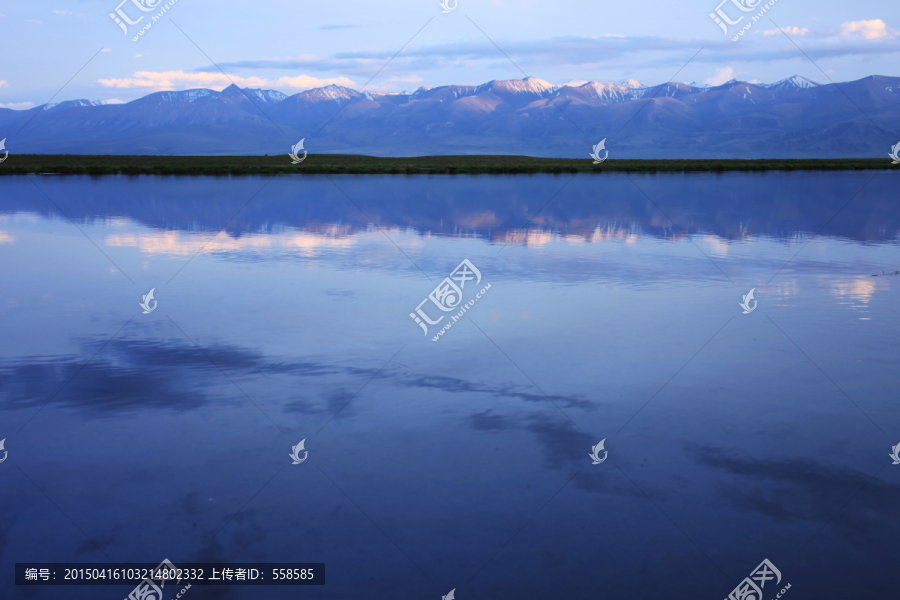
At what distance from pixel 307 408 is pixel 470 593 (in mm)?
3100

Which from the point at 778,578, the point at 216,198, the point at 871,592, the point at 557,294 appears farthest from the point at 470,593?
the point at 216,198

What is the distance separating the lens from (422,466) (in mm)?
5695

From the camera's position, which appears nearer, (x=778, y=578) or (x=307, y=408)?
(x=778, y=578)

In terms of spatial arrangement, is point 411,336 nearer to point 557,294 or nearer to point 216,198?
point 557,294
